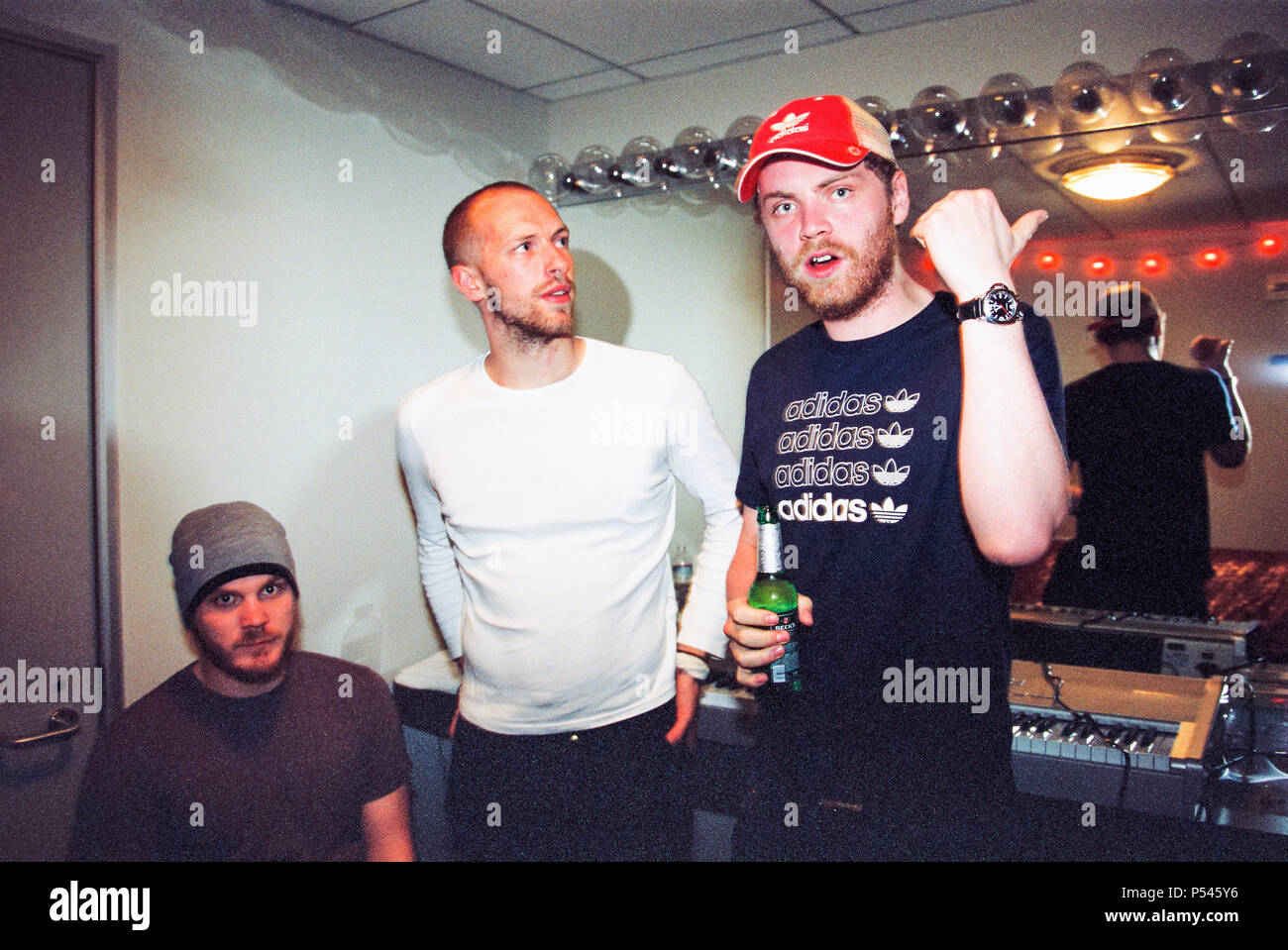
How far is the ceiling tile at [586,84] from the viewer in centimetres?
355

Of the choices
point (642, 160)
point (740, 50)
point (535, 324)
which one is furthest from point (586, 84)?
point (535, 324)

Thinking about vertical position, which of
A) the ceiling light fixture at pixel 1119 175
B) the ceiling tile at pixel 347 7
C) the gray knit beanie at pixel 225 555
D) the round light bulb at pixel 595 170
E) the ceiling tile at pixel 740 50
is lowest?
the gray knit beanie at pixel 225 555

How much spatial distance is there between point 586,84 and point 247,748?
2.82 meters

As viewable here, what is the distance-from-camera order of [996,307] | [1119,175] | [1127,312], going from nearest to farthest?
1. [996,307]
2. [1119,175]
3. [1127,312]

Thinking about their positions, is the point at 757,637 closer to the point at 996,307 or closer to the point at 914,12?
the point at 996,307

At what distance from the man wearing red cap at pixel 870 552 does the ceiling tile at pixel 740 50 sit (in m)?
1.82

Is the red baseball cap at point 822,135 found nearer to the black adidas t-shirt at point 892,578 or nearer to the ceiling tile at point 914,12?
the black adidas t-shirt at point 892,578

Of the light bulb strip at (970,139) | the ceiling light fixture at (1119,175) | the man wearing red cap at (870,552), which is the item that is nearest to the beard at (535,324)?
the man wearing red cap at (870,552)

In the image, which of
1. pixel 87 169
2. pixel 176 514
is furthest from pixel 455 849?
pixel 87 169

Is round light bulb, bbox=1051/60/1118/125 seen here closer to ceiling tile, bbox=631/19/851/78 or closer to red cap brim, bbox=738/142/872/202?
ceiling tile, bbox=631/19/851/78

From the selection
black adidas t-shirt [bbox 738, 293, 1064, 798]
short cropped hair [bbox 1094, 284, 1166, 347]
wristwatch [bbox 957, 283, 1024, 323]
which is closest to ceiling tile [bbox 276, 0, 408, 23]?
black adidas t-shirt [bbox 738, 293, 1064, 798]

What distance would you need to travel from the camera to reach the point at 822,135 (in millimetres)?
1437

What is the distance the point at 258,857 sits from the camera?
6.11 feet

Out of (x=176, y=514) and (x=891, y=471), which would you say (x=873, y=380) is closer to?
(x=891, y=471)
